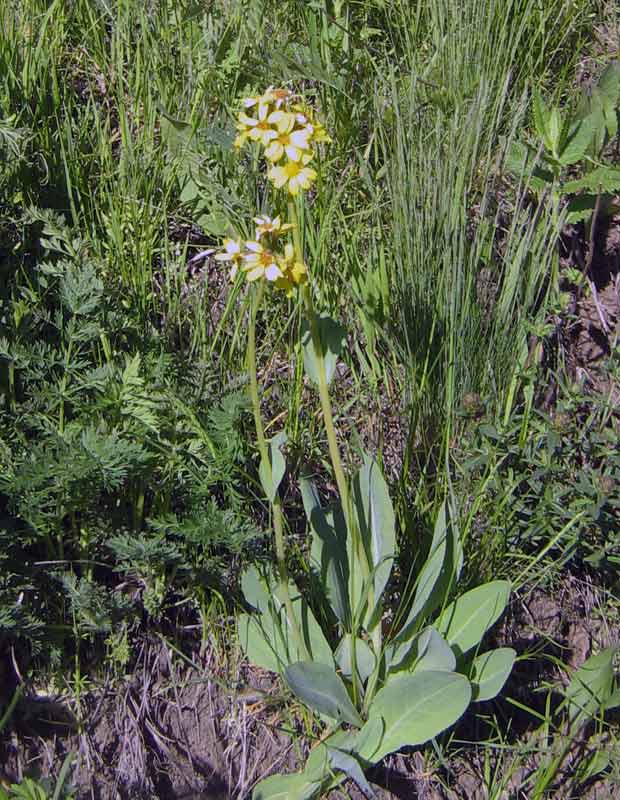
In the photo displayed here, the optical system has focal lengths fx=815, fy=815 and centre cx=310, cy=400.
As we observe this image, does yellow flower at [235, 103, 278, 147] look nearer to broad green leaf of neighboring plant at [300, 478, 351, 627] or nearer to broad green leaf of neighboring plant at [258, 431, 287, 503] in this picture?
broad green leaf of neighboring plant at [258, 431, 287, 503]

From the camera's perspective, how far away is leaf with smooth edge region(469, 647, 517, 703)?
60.4 inches

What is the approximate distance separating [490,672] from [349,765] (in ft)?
1.07

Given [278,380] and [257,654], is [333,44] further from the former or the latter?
[257,654]

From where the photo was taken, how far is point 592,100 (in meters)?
2.21

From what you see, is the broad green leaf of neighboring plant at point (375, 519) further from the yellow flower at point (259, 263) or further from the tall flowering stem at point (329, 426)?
the yellow flower at point (259, 263)

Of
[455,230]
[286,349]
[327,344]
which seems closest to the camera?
[327,344]

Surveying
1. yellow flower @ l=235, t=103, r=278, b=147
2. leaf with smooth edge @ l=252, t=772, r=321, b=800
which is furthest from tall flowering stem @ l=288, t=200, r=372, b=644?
leaf with smooth edge @ l=252, t=772, r=321, b=800

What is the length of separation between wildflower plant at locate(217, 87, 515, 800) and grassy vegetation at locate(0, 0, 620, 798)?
9 centimetres

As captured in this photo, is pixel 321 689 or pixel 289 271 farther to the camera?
pixel 321 689

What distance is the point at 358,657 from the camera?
1.59m

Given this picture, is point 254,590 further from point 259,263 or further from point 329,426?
point 259,263

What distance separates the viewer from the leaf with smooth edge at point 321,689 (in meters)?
1.42

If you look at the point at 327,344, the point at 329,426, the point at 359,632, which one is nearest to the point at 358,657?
the point at 359,632

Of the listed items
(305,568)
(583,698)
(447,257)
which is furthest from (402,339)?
(583,698)
